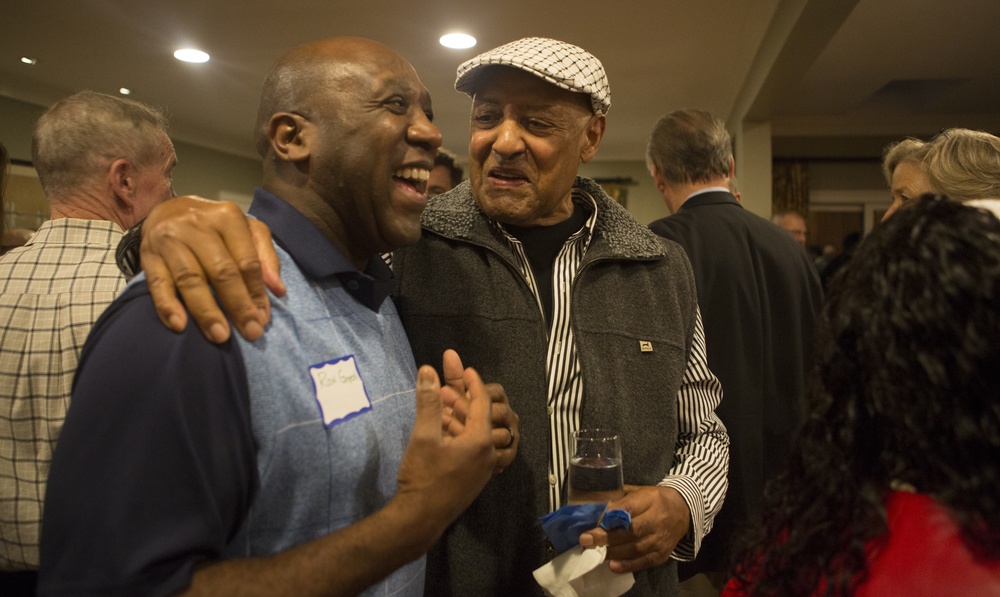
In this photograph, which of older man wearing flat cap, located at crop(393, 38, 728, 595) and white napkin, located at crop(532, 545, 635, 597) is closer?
white napkin, located at crop(532, 545, 635, 597)

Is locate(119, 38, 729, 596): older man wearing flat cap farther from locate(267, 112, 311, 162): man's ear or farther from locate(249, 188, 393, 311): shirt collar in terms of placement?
locate(267, 112, 311, 162): man's ear

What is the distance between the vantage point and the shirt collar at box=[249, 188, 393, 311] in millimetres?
982

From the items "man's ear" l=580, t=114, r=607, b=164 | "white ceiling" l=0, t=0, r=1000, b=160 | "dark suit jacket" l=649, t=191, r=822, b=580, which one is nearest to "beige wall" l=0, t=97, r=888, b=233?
"white ceiling" l=0, t=0, r=1000, b=160

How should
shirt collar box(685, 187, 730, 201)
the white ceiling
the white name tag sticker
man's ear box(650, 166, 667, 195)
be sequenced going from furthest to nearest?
the white ceiling → man's ear box(650, 166, 667, 195) → shirt collar box(685, 187, 730, 201) → the white name tag sticker

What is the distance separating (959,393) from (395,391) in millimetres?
715

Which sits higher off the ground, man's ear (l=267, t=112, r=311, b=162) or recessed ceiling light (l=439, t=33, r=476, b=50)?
recessed ceiling light (l=439, t=33, r=476, b=50)

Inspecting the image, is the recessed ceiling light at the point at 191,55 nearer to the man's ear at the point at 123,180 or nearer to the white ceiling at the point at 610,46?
the white ceiling at the point at 610,46

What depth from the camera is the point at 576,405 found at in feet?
4.41

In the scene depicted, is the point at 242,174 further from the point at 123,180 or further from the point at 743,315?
the point at 743,315

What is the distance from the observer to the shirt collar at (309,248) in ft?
3.22

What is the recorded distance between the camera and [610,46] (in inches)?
187

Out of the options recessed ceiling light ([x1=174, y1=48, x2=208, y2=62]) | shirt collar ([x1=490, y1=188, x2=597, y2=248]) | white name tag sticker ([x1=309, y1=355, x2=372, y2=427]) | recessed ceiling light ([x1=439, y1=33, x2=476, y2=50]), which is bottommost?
white name tag sticker ([x1=309, y1=355, x2=372, y2=427])

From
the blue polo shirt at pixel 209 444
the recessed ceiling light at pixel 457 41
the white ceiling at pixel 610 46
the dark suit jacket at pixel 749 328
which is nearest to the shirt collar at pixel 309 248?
the blue polo shirt at pixel 209 444

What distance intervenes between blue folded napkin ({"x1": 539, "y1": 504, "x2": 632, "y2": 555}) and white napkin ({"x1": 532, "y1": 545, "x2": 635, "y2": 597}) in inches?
1.2
